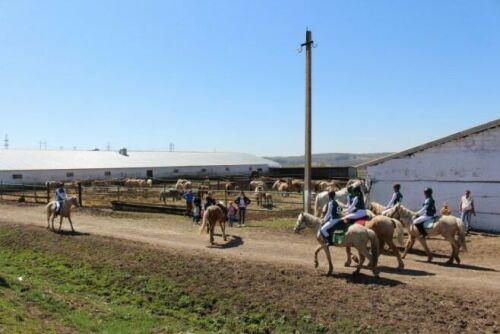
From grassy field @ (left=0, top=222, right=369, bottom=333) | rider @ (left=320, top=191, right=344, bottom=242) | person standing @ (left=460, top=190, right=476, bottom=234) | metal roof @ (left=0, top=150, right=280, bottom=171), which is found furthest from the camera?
metal roof @ (left=0, top=150, right=280, bottom=171)

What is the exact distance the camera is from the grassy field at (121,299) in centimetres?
1091

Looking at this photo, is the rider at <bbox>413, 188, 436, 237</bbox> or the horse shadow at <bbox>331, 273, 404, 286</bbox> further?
the rider at <bbox>413, 188, 436, 237</bbox>

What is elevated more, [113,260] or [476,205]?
[476,205]

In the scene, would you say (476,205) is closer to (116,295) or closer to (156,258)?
(156,258)

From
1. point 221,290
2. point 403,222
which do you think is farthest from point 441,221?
point 221,290

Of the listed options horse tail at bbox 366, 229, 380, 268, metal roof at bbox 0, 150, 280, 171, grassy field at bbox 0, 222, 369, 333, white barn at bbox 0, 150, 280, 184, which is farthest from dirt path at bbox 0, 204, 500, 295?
metal roof at bbox 0, 150, 280, 171

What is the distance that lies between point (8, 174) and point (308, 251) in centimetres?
4709

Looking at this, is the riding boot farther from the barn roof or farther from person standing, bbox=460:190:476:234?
the barn roof

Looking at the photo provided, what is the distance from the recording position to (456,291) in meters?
10.8

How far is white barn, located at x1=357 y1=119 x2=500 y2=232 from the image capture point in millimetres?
19984

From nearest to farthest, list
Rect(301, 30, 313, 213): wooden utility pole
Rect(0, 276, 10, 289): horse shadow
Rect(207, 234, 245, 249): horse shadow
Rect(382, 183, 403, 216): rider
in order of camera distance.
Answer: Rect(0, 276, 10, 289): horse shadow
Rect(382, 183, 403, 216): rider
Rect(207, 234, 245, 249): horse shadow
Rect(301, 30, 313, 213): wooden utility pole

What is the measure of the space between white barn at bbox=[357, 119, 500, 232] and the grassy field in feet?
39.9

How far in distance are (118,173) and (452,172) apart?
52.5 m

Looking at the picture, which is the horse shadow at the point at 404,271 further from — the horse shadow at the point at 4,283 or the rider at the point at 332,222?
the horse shadow at the point at 4,283
